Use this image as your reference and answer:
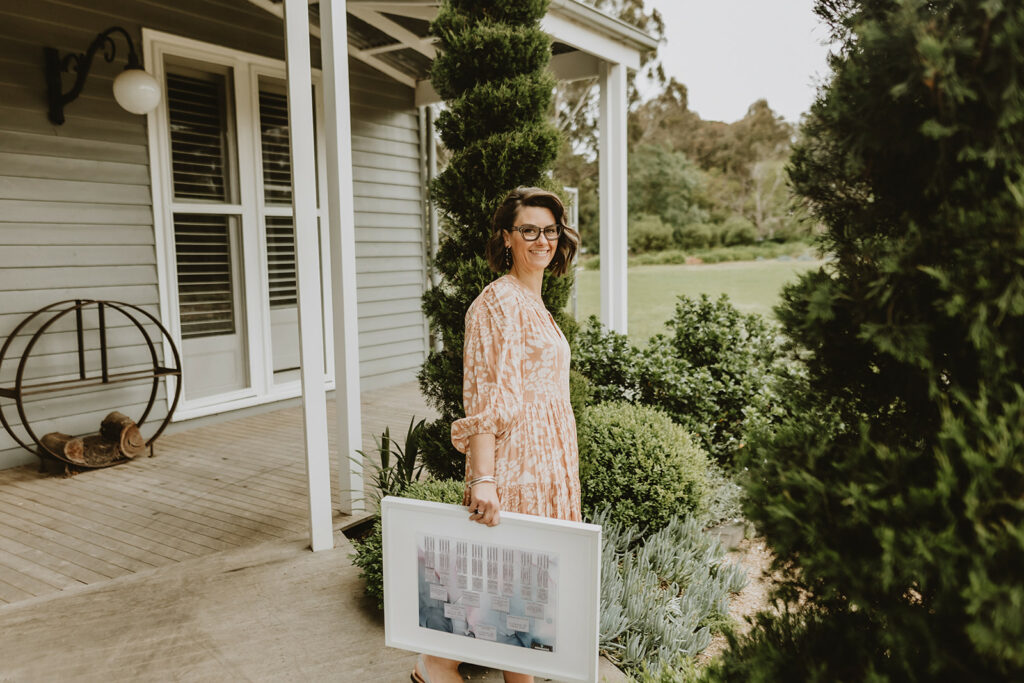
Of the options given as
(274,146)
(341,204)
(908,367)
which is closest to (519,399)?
(908,367)

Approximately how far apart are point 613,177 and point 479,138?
9.31ft

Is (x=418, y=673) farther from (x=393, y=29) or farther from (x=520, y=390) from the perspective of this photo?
(x=393, y=29)

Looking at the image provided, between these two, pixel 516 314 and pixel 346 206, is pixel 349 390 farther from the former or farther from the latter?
pixel 516 314

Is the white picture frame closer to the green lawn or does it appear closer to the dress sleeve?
the dress sleeve

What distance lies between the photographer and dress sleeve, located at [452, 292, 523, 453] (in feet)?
6.03

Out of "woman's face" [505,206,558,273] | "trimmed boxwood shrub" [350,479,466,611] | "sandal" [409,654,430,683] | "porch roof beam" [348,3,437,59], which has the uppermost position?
"porch roof beam" [348,3,437,59]

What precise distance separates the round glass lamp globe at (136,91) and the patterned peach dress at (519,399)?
13.4 feet

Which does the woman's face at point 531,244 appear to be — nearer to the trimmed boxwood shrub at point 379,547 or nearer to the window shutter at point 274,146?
the trimmed boxwood shrub at point 379,547

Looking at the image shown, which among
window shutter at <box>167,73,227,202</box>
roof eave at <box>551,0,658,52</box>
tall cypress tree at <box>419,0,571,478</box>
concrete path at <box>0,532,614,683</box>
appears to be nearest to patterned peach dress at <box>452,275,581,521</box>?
concrete path at <box>0,532,614,683</box>

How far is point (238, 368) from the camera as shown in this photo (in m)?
6.27

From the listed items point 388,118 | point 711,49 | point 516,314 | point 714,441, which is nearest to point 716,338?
point 714,441

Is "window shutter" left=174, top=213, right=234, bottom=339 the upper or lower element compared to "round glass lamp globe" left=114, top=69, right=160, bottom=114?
lower

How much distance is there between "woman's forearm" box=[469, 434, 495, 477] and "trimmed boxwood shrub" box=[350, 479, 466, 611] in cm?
90

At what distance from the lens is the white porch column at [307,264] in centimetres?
322
